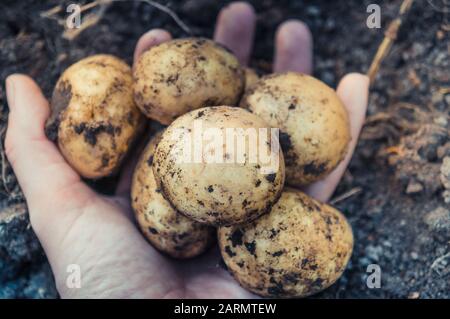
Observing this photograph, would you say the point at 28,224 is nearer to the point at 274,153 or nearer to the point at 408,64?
the point at 274,153

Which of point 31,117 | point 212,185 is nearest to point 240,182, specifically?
point 212,185

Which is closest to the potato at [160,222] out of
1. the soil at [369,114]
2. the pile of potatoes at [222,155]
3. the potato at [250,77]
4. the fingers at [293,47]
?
the pile of potatoes at [222,155]

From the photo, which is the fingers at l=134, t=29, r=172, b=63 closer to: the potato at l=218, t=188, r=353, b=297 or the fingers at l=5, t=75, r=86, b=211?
the fingers at l=5, t=75, r=86, b=211

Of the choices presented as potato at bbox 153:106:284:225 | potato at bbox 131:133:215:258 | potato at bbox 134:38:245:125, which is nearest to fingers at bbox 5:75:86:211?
A: potato at bbox 131:133:215:258

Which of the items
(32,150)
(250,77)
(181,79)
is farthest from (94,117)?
(250,77)
